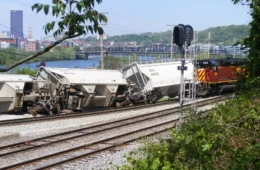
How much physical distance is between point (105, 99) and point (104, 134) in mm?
10062

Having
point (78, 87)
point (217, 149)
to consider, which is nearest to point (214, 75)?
point (78, 87)

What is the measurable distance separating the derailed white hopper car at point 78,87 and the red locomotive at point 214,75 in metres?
8.03

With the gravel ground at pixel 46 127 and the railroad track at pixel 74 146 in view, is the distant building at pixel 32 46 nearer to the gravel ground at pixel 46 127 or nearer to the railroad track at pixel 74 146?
the gravel ground at pixel 46 127

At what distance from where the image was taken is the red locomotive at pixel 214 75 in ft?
110

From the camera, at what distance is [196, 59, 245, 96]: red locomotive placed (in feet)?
110

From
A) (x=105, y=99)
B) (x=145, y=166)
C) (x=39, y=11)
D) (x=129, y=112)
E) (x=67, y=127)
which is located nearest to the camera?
(x=39, y=11)

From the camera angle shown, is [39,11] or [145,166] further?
[145,166]

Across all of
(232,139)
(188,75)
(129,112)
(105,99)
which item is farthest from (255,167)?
(188,75)

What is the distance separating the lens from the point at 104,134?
17219 mm

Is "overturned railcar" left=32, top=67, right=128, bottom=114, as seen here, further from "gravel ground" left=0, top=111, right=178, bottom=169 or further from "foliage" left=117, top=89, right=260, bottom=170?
"foliage" left=117, top=89, right=260, bottom=170

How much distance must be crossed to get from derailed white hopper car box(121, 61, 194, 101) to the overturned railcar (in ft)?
9.00

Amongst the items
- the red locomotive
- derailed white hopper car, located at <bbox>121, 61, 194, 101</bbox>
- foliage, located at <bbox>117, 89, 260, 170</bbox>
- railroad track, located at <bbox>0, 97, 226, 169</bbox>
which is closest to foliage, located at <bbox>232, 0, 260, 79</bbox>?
railroad track, located at <bbox>0, 97, 226, 169</bbox>

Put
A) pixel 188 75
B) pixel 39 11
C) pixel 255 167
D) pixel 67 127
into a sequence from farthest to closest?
pixel 188 75, pixel 67 127, pixel 255 167, pixel 39 11

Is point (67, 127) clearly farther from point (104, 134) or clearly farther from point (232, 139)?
point (232, 139)
